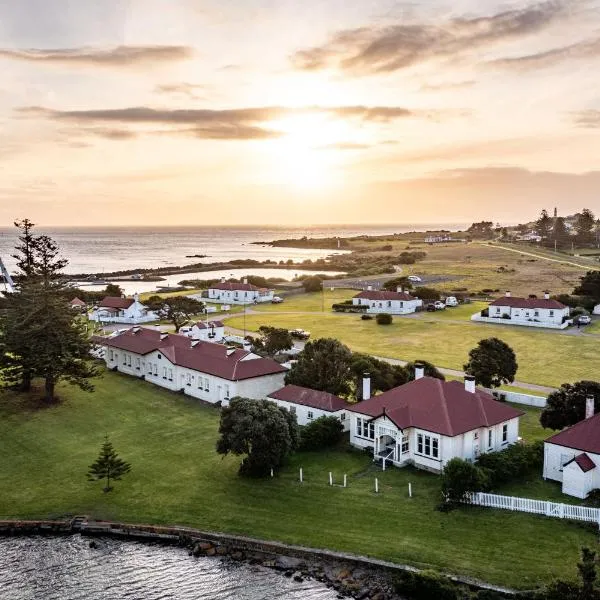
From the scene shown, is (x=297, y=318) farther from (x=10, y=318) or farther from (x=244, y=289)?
(x=10, y=318)

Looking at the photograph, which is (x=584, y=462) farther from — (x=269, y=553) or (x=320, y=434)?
(x=269, y=553)

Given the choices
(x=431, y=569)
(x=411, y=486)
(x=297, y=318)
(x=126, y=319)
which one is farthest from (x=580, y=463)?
(x=126, y=319)

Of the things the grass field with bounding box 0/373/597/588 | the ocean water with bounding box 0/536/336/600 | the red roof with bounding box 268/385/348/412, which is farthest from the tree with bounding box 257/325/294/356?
the ocean water with bounding box 0/536/336/600

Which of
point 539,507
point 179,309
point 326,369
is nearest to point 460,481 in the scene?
point 539,507

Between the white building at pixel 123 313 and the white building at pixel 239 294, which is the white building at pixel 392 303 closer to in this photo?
the white building at pixel 239 294

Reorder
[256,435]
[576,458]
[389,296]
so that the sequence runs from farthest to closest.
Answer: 1. [389,296]
2. [256,435]
3. [576,458]

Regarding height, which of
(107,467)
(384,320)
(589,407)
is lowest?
(107,467)

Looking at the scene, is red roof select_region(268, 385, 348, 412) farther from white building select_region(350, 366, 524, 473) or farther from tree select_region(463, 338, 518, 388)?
tree select_region(463, 338, 518, 388)

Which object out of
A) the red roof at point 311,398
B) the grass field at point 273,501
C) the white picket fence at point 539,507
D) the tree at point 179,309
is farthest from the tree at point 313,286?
the white picket fence at point 539,507
